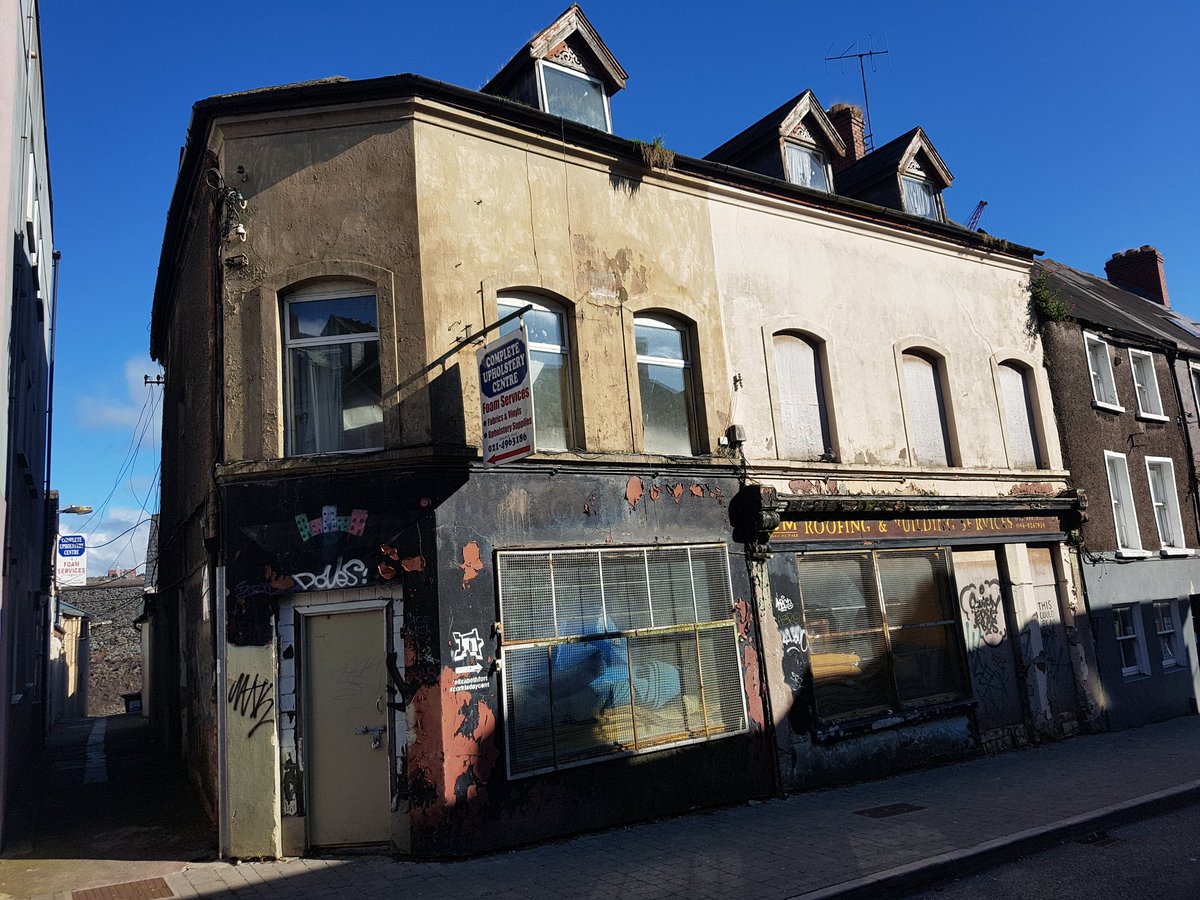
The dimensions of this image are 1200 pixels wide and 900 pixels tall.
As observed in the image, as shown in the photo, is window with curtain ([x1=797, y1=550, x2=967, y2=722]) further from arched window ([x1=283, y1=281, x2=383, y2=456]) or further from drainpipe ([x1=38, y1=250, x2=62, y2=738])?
drainpipe ([x1=38, y1=250, x2=62, y2=738])

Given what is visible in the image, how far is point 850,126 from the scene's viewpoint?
17.4m

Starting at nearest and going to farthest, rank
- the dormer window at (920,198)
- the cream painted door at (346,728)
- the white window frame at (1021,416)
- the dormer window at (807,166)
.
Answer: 1. the cream painted door at (346,728)
2. the dormer window at (807,166)
3. the white window frame at (1021,416)
4. the dormer window at (920,198)

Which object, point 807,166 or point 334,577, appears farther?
point 807,166

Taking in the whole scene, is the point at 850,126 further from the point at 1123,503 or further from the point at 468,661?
the point at 468,661

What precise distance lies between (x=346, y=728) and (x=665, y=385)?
210 inches

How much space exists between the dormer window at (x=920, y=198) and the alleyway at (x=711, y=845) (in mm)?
8830

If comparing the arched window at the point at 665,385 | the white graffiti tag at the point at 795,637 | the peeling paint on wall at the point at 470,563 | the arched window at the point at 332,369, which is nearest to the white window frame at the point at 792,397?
the arched window at the point at 665,385

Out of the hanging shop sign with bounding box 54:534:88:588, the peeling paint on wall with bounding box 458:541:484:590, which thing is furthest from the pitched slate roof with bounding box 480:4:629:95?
the hanging shop sign with bounding box 54:534:88:588

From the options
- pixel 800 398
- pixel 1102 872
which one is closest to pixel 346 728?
pixel 1102 872

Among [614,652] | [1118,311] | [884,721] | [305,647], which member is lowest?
[884,721]

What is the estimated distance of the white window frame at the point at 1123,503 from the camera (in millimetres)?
15734

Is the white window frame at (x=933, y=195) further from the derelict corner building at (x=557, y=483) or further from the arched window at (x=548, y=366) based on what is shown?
the arched window at (x=548, y=366)

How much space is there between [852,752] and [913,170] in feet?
31.8

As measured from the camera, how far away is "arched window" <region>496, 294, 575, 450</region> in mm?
9711
